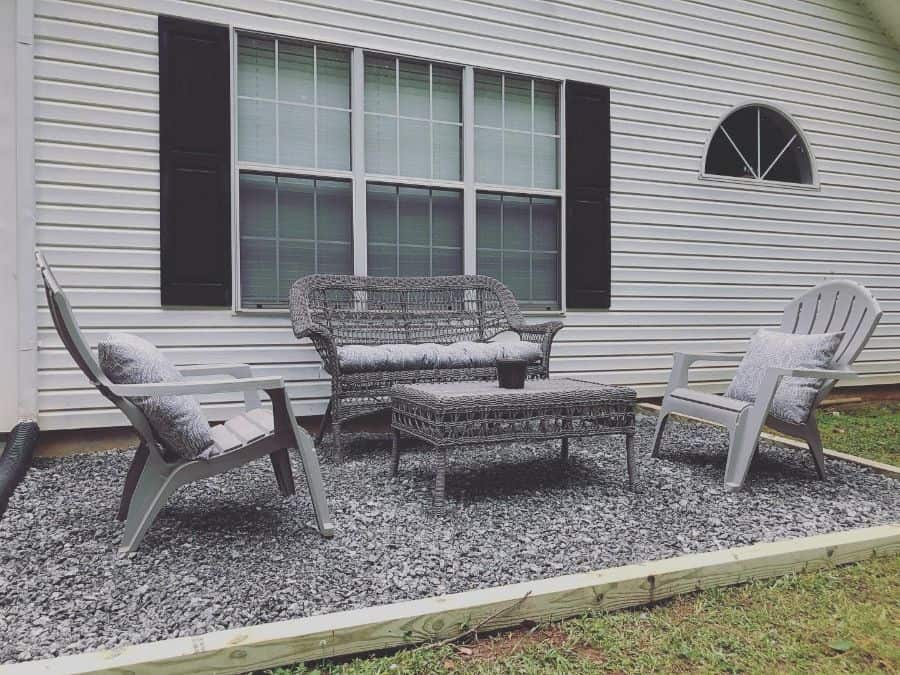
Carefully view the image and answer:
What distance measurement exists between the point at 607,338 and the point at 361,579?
341 centimetres

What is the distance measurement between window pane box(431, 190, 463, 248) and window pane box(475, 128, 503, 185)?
0.24m

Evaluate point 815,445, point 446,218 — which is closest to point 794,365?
point 815,445

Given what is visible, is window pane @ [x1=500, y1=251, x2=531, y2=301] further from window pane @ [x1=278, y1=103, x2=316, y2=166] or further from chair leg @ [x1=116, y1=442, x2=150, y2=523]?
chair leg @ [x1=116, y1=442, x2=150, y2=523]

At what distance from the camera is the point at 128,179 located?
3.76 meters

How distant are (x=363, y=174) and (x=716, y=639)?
3387mm

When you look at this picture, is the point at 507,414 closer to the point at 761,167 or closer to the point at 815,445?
the point at 815,445

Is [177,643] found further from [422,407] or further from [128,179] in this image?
[128,179]

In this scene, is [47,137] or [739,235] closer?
[47,137]

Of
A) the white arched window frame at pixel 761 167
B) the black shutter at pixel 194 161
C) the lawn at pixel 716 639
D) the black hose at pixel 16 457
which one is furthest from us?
the white arched window frame at pixel 761 167

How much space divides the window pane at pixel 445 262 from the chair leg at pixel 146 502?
2654 mm

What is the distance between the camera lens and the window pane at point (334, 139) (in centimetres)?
421

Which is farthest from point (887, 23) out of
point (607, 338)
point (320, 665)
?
point (320, 665)

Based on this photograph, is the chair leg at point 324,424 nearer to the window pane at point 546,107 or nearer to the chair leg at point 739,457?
the chair leg at point 739,457

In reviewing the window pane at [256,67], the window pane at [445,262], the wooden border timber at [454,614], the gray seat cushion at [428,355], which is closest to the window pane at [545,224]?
the window pane at [445,262]
